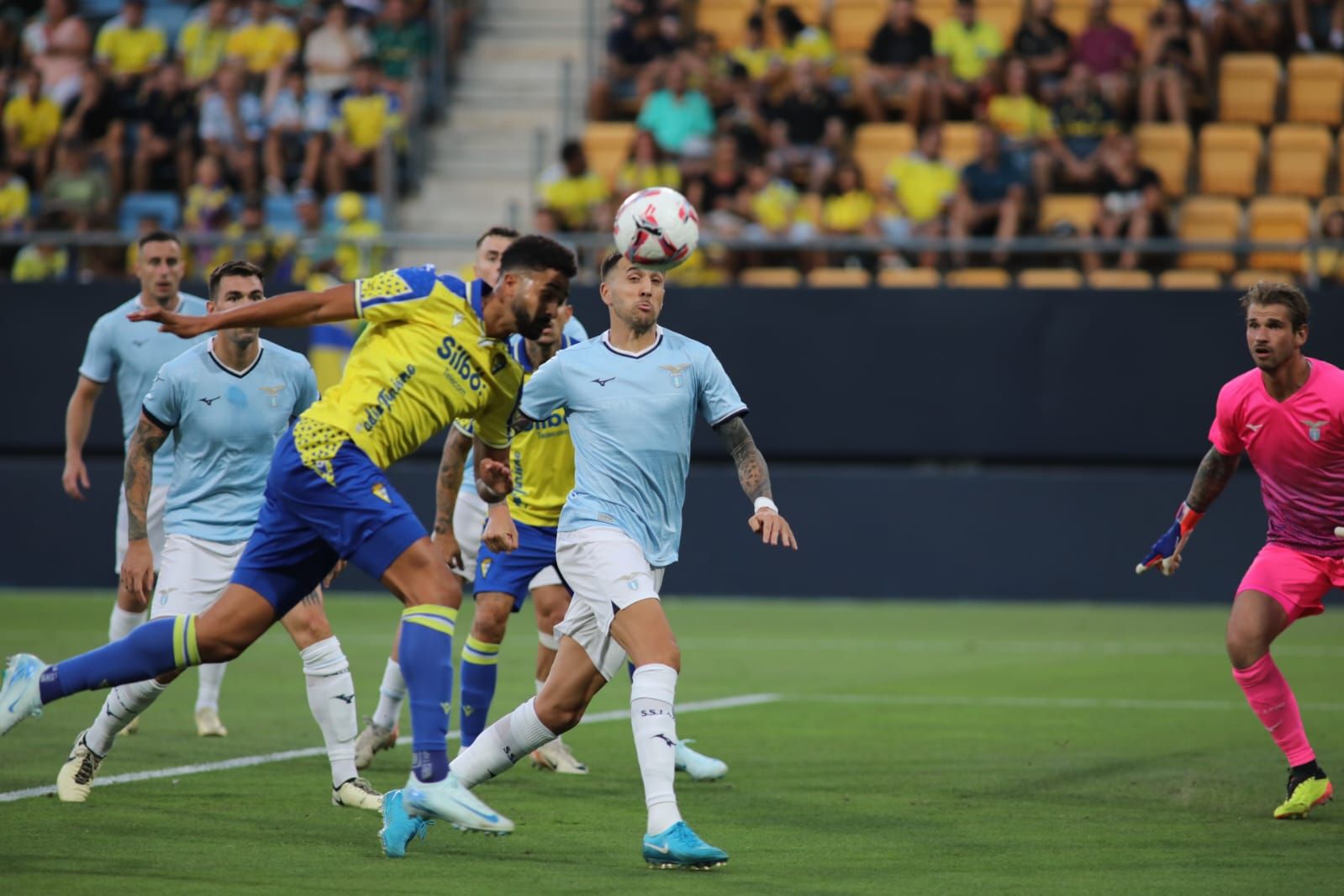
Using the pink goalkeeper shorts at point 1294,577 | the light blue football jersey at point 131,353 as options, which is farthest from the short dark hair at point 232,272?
the pink goalkeeper shorts at point 1294,577

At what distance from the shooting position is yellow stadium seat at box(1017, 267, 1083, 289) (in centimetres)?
1842

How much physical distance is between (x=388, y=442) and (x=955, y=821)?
3.00 m

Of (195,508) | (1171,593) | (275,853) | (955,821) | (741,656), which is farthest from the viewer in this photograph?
(1171,593)

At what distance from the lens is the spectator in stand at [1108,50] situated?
19.7 meters

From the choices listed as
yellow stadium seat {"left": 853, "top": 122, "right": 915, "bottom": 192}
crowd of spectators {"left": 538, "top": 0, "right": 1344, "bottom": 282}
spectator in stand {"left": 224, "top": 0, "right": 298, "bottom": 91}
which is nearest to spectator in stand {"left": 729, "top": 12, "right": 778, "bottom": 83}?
crowd of spectators {"left": 538, "top": 0, "right": 1344, "bottom": 282}

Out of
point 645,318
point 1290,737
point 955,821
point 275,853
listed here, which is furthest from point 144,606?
point 1290,737

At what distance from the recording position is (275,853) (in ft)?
22.9

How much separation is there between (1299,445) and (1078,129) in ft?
37.5

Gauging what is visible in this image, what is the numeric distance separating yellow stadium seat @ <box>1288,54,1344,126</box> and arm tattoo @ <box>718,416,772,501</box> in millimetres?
14587

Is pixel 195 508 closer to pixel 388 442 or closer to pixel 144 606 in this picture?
pixel 144 606

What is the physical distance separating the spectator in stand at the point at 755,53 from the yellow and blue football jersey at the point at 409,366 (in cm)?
1448

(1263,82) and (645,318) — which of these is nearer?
(645,318)

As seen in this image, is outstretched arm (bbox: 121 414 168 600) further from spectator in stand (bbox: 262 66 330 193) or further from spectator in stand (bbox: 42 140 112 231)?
spectator in stand (bbox: 42 140 112 231)

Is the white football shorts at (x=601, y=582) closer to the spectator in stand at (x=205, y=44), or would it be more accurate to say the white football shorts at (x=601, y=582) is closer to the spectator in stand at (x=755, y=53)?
the spectator in stand at (x=755, y=53)
